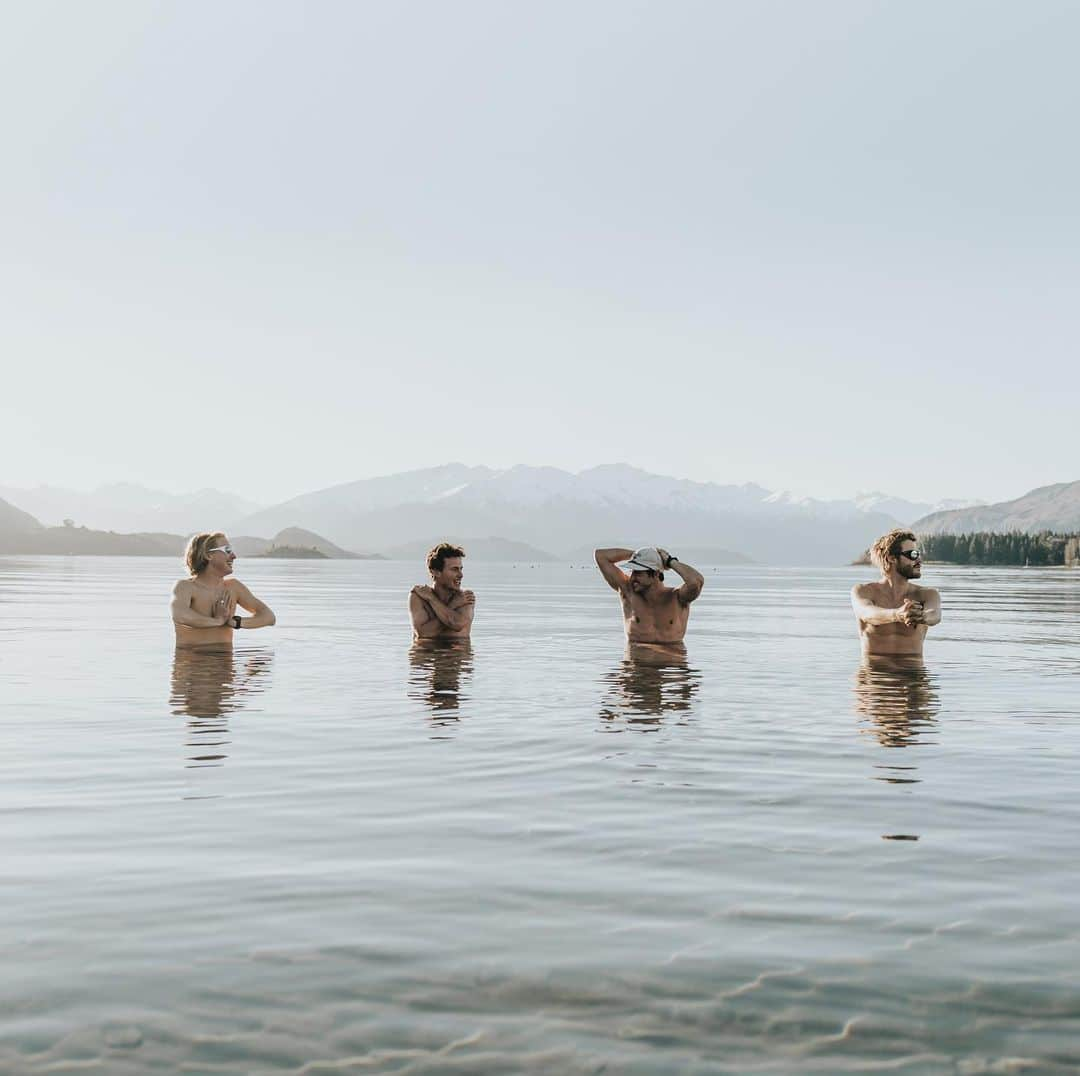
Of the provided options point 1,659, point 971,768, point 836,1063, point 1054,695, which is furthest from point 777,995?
point 1,659

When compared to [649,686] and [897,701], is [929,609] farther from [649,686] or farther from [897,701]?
[649,686]

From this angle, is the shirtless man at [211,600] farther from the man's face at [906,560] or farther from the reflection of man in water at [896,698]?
the man's face at [906,560]

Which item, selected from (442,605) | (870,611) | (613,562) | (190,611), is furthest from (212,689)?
(870,611)

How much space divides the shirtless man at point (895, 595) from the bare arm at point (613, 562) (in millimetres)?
3768

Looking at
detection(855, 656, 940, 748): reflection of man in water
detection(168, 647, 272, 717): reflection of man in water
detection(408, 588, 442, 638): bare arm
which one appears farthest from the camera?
detection(408, 588, 442, 638): bare arm

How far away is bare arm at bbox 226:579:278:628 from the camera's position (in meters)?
21.2

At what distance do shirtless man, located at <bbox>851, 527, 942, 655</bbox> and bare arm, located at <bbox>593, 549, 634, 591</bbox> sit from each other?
12.4ft

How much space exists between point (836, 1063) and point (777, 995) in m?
0.74

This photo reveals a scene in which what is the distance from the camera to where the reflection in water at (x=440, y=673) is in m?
17.1

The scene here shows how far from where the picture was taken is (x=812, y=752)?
1323 centimetres

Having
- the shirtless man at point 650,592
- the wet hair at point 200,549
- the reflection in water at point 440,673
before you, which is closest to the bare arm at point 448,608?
the reflection in water at point 440,673

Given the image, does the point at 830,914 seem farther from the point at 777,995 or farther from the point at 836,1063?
the point at 836,1063

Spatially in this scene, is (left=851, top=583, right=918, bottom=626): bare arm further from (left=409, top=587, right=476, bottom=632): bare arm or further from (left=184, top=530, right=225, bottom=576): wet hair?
(left=184, top=530, right=225, bottom=576): wet hair

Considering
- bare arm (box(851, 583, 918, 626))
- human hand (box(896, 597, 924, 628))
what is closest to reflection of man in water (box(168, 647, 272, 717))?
human hand (box(896, 597, 924, 628))
